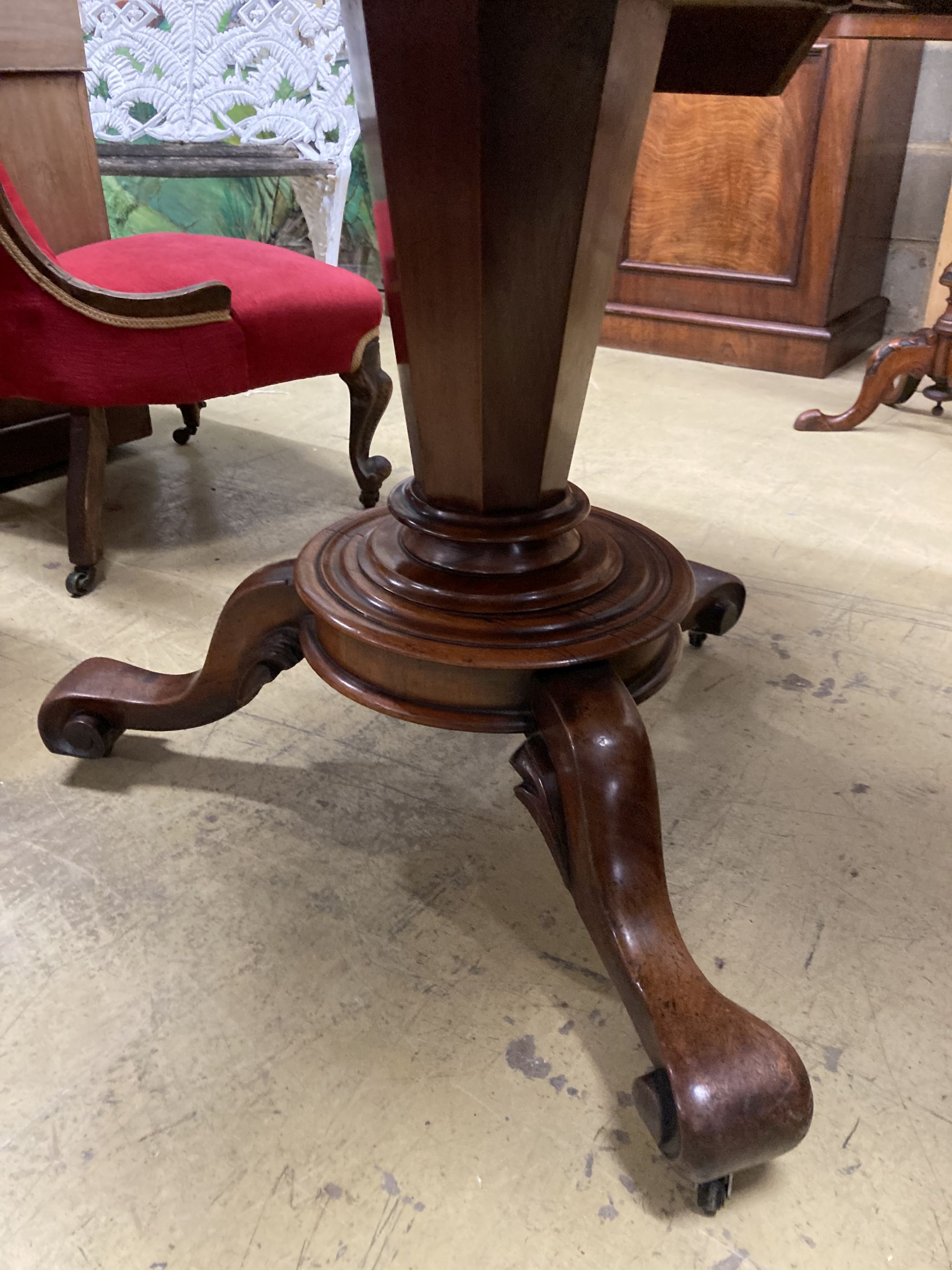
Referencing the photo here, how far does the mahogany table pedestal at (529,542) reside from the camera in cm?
61

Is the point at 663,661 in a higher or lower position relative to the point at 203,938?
higher

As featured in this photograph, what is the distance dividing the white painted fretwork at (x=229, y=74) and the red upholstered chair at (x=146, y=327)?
1209 millimetres

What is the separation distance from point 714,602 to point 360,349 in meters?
0.77

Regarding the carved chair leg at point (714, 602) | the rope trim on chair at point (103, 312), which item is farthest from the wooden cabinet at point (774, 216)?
the carved chair leg at point (714, 602)

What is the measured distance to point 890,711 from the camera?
1153 mm

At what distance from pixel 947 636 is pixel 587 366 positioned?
0.77 meters

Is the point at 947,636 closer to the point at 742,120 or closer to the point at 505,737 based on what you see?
the point at 505,737

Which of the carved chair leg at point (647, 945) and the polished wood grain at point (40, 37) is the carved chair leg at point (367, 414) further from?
the carved chair leg at point (647, 945)

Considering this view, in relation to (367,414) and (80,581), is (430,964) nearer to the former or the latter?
(80,581)

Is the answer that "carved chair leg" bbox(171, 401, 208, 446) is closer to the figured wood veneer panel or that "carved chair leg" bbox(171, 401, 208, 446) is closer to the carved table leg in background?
the figured wood veneer panel

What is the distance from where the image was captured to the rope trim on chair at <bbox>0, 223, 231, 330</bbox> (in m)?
1.27

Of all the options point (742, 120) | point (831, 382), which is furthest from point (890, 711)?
point (742, 120)

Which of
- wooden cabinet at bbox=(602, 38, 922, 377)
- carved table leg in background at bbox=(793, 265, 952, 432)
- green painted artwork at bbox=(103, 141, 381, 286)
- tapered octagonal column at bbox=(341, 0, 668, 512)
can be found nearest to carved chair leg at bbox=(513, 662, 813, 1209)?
tapered octagonal column at bbox=(341, 0, 668, 512)

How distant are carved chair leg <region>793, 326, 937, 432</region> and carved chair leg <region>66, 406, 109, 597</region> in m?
1.43
